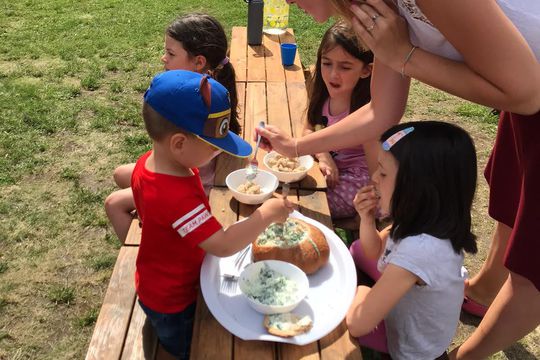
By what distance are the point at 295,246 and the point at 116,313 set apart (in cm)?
89

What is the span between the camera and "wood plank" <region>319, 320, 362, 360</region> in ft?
5.37

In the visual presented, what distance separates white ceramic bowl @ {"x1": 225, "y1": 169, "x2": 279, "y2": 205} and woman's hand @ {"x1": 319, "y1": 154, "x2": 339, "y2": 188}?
428 millimetres

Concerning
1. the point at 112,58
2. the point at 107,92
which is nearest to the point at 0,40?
the point at 112,58

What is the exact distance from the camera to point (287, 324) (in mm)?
1664

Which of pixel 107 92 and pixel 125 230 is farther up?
pixel 125 230

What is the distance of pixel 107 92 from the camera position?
5.56 metres

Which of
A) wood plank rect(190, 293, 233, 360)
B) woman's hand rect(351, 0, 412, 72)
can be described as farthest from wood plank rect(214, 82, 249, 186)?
woman's hand rect(351, 0, 412, 72)

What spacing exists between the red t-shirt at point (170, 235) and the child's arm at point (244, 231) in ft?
0.13

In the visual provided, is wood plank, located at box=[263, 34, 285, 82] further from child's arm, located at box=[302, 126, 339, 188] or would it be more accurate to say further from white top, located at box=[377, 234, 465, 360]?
white top, located at box=[377, 234, 465, 360]

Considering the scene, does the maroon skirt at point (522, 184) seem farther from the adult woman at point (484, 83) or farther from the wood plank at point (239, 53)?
the wood plank at point (239, 53)

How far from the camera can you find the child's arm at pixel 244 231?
1.77 meters

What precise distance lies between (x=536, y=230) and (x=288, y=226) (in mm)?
968

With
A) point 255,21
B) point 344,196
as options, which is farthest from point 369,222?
point 255,21

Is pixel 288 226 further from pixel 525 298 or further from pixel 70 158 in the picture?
pixel 70 158
